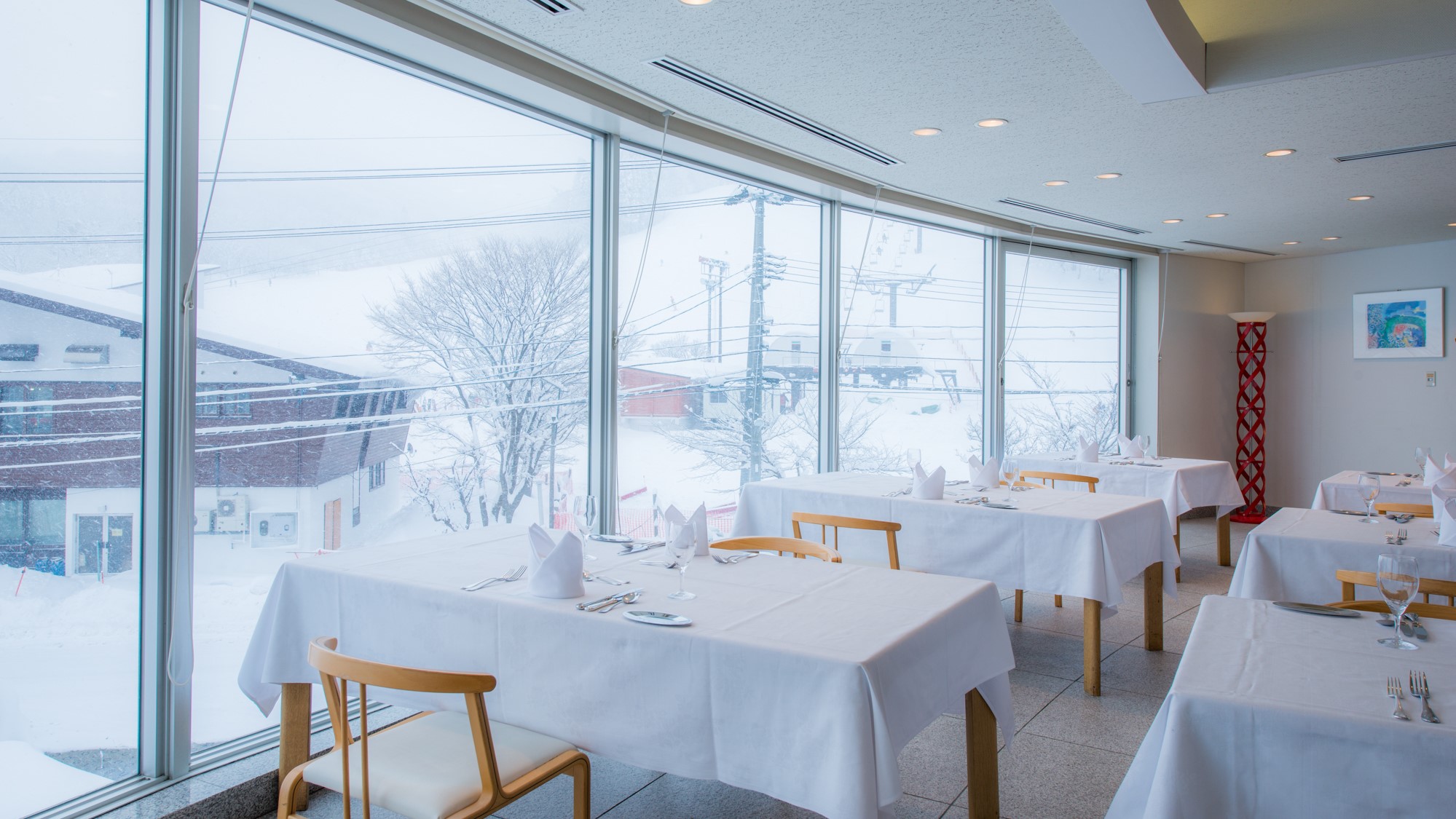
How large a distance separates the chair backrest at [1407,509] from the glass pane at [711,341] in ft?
10.2

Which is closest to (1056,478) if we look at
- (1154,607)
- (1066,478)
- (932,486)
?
(1066,478)

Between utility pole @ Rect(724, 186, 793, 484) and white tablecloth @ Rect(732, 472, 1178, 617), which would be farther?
utility pole @ Rect(724, 186, 793, 484)

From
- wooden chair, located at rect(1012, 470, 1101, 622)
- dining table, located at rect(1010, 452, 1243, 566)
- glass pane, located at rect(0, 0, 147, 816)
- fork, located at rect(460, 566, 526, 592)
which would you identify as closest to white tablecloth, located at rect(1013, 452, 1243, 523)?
dining table, located at rect(1010, 452, 1243, 566)

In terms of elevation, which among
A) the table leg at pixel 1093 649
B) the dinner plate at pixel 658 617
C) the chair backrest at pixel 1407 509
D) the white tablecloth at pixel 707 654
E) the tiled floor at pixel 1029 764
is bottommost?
the tiled floor at pixel 1029 764

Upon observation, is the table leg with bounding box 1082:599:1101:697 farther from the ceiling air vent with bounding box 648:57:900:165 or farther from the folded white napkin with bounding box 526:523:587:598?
the ceiling air vent with bounding box 648:57:900:165

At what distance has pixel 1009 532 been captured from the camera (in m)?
3.93

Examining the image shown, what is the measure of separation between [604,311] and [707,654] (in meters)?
2.75

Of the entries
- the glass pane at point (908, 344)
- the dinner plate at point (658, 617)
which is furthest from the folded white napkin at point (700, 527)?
the glass pane at point (908, 344)

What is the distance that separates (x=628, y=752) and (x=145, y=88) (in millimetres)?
2419

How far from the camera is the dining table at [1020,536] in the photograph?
12.2 ft

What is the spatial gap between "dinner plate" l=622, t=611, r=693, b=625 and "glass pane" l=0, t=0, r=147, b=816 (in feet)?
5.45

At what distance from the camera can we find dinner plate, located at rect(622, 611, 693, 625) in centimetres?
Answer: 206

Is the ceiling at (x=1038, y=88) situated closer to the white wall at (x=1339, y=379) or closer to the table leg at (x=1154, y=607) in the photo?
the table leg at (x=1154, y=607)

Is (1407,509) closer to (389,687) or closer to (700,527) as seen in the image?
(700,527)
